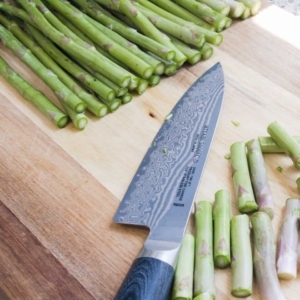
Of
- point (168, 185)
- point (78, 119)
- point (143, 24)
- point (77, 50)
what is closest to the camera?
point (168, 185)

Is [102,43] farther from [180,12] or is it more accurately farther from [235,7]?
[235,7]

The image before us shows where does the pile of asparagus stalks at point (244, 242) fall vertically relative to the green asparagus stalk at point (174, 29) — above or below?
below

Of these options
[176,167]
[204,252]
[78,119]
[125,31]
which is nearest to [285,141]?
[176,167]

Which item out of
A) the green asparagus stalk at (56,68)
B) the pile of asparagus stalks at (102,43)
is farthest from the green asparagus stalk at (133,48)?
the green asparagus stalk at (56,68)

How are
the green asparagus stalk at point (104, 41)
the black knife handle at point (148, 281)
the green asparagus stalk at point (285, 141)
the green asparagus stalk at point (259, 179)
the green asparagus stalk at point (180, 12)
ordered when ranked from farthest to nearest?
the green asparagus stalk at point (180, 12)
the green asparagus stalk at point (104, 41)
the green asparagus stalk at point (285, 141)
the green asparagus stalk at point (259, 179)
the black knife handle at point (148, 281)

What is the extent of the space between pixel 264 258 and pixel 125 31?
104 cm

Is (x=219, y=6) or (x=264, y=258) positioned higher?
(x=219, y=6)

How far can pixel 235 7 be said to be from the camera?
201 cm

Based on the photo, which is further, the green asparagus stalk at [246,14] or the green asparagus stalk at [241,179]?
the green asparagus stalk at [246,14]

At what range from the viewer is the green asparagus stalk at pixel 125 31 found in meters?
1.81

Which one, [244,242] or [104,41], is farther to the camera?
[104,41]

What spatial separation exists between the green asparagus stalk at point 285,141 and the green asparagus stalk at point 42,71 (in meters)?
0.61

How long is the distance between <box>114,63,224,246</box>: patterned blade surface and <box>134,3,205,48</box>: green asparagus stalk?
178 millimetres

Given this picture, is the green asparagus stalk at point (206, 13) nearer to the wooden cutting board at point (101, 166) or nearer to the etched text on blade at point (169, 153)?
the wooden cutting board at point (101, 166)
